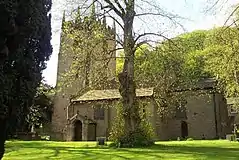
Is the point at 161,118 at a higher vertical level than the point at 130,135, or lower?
higher

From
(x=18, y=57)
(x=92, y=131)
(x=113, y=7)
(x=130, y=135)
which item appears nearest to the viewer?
(x=18, y=57)

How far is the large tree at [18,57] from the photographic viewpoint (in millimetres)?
11060

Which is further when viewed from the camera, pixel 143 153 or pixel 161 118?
pixel 161 118

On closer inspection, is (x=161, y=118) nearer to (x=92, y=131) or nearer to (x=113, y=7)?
(x=92, y=131)

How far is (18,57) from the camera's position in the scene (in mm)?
12359

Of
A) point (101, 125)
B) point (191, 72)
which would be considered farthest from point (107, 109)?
point (191, 72)

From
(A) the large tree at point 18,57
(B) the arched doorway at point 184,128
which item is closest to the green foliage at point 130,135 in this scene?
(A) the large tree at point 18,57

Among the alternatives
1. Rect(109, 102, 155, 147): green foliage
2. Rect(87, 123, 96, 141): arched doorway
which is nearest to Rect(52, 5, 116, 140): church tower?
Rect(109, 102, 155, 147): green foliage

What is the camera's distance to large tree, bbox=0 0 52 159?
11060 mm

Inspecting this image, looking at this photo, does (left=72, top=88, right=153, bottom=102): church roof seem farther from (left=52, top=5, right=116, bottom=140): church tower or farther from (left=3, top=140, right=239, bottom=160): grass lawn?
(left=3, top=140, right=239, bottom=160): grass lawn

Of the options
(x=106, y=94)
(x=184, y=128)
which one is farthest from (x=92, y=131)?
(x=184, y=128)

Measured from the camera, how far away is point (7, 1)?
10.8 m

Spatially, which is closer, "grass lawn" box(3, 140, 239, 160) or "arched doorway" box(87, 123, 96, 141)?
"grass lawn" box(3, 140, 239, 160)

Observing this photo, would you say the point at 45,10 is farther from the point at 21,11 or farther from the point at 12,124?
the point at 12,124
